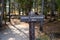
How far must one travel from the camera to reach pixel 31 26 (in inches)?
212

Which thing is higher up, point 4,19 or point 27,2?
point 27,2

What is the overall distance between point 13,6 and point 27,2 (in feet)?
4.64

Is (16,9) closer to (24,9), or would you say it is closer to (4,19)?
(24,9)

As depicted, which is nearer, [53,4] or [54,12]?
[53,4]

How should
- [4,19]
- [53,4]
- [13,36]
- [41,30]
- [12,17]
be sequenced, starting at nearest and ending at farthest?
[13,36], [41,30], [4,19], [53,4], [12,17]

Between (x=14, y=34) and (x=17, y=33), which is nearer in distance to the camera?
(x=14, y=34)

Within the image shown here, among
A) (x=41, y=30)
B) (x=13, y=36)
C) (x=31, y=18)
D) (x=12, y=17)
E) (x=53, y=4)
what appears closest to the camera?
(x=31, y=18)

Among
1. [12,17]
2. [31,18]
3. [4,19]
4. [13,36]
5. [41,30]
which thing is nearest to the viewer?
[31,18]

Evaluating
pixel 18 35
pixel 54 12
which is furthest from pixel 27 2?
pixel 18 35

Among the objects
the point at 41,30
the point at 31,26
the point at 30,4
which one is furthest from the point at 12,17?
the point at 31,26

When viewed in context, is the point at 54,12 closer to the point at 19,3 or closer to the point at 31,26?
the point at 19,3

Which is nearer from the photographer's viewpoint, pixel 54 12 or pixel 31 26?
pixel 31 26

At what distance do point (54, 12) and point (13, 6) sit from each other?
3.09m

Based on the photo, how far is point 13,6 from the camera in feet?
42.8
